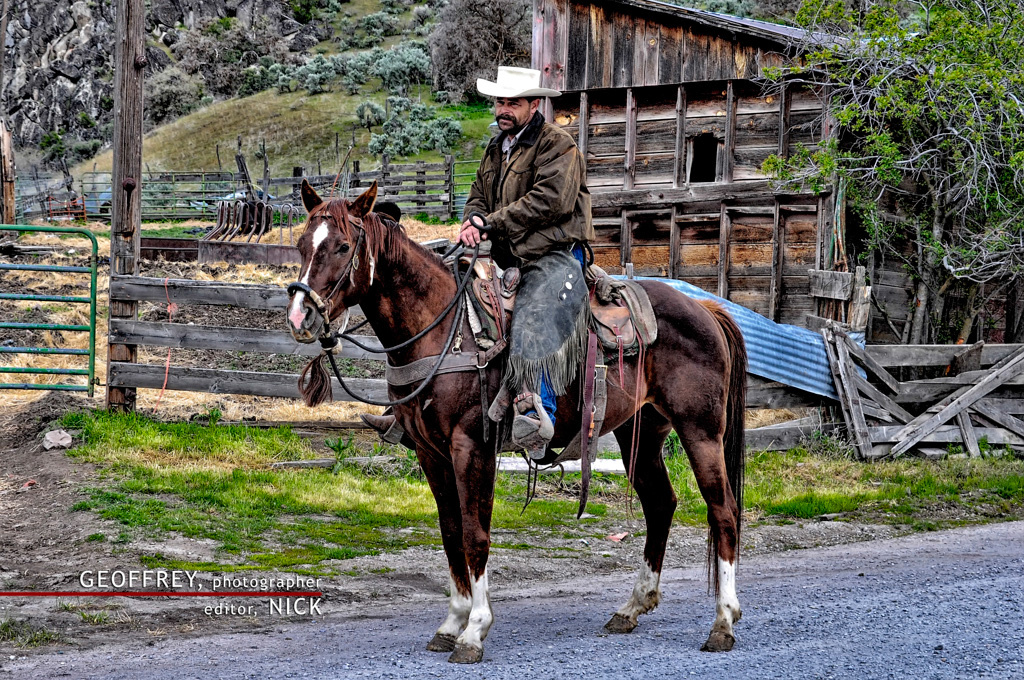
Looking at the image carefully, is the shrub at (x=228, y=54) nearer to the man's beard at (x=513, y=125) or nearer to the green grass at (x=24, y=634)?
the man's beard at (x=513, y=125)

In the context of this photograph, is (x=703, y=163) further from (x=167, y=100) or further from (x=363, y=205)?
(x=167, y=100)

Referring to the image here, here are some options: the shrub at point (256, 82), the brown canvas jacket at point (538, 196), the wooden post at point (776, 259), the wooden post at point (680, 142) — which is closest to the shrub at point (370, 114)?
the shrub at point (256, 82)

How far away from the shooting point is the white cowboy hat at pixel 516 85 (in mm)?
5754

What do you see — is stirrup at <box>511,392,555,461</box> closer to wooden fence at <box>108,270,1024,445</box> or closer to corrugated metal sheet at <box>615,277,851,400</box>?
wooden fence at <box>108,270,1024,445</box>

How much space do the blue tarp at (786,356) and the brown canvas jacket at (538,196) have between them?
6046 mm

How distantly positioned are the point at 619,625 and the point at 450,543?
122 centimetres

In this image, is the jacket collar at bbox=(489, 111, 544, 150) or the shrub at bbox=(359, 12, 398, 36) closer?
the jacket collar at bbox=(489, 111, 544, 150)

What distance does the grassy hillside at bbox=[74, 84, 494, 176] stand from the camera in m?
55.6

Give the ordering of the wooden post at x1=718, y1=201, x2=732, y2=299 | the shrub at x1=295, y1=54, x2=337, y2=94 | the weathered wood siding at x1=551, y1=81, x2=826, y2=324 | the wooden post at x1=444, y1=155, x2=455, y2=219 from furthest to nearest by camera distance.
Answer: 1. the shrub at x1=295, y1=54, x2=337, y2=94
2. the wooden post at x1=444, y1=155, x2=455, y2=219
3. the wooden post at x1=718, y1=201, x2=732, y2=299
4. the weathered wood siding at x1=551, y1=81, x2=826, y2=324

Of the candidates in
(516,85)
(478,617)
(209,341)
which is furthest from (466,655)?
(209,341)

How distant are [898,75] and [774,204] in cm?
375

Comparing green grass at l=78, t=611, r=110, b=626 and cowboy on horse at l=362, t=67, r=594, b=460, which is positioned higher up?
cowboy on horse at l=362, t=67, r=594, b=460

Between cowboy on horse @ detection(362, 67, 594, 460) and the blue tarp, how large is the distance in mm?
5987

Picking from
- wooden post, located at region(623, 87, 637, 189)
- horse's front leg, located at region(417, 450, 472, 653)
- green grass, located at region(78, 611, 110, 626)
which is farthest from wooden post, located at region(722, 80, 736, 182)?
green grass, located at region(78, 611, 110, 626)
